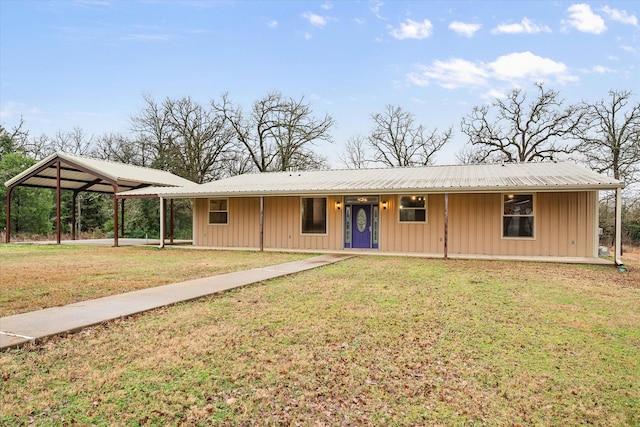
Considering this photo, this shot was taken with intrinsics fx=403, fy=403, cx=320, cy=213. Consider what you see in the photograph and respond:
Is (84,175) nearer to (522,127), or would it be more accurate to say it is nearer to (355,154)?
(355,154)

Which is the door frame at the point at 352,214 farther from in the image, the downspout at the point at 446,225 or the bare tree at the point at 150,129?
the bare tree at the point at 150,129

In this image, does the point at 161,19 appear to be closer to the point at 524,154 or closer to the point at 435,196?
the point at 435,196

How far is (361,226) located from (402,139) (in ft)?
58.2

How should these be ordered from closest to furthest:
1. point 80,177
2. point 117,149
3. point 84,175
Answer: point 84,175
point 80,177
point 117,149

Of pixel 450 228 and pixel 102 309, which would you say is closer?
pixel 102 309

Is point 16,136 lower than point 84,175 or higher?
higher

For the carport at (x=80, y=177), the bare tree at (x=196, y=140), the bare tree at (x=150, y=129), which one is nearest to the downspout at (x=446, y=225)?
the carport at (x=80, y=177)

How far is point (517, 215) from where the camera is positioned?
40.2ft

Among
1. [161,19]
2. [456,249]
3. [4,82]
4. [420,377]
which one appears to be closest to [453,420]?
[420,377]

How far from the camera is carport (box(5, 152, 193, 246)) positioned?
1608cm

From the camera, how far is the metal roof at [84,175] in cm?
1606

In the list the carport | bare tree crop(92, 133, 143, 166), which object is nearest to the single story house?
the carport

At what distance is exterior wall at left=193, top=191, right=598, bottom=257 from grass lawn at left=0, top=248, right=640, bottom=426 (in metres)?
6.69

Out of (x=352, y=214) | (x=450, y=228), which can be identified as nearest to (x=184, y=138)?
(x=352, y=214)
